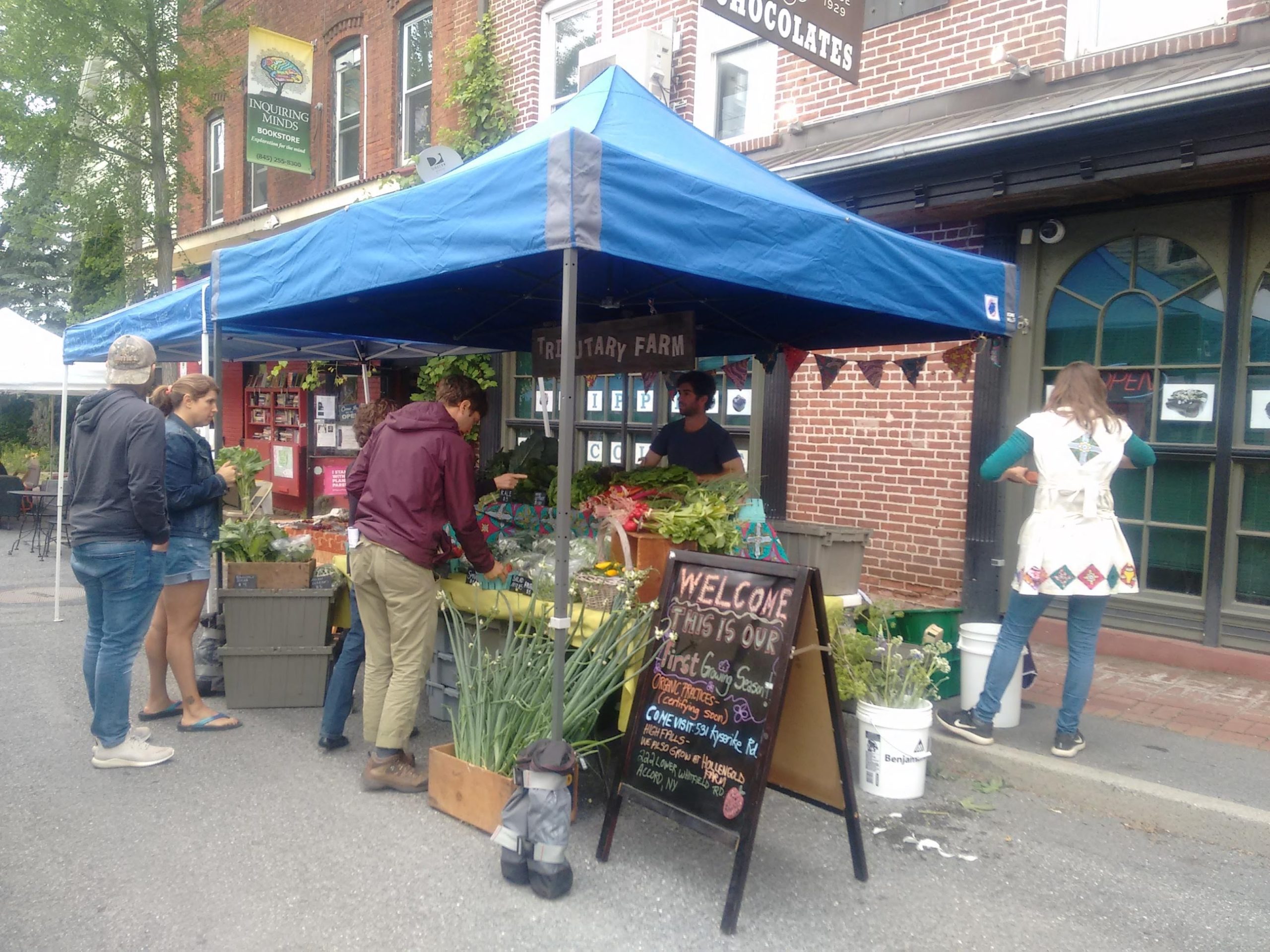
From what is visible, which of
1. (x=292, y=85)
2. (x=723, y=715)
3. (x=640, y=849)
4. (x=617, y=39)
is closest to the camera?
(x=723, y=715)

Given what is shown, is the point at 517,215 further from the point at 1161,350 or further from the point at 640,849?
the point at 1161,350

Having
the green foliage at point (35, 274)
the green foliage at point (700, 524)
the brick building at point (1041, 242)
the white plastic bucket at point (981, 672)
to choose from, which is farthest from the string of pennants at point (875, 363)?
the green foliage at point (35, 274)

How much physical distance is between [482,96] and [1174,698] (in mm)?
9355

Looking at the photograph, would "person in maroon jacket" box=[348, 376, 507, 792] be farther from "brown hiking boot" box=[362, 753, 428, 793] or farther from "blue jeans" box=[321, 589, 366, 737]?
"blue jeans" box=[321, 589, 366, 737]

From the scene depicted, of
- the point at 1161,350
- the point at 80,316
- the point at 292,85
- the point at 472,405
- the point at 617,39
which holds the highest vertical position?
the point at 292,85

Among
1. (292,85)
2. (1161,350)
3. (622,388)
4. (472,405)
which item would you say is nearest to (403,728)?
(472,405)

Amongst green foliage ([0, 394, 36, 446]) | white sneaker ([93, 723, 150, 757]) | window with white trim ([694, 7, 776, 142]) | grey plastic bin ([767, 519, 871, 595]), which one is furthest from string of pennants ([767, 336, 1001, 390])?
green foliage ([0, 394, 36, 446])

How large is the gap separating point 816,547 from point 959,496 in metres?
2.80

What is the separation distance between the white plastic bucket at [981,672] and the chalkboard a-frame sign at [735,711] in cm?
Answer: 180

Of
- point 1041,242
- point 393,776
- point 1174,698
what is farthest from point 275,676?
point 1041,242

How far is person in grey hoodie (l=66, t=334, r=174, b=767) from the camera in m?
4.36

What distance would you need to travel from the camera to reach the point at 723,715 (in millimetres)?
3373

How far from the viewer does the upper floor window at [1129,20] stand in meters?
6.19

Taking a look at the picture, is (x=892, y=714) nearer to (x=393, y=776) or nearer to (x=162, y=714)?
(x=393, y=776)
